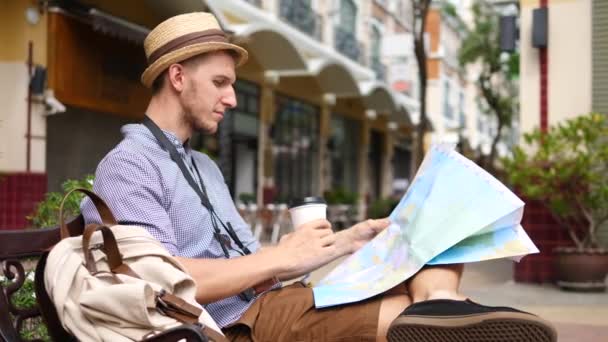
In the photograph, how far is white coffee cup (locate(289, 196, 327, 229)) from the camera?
8.06 ft

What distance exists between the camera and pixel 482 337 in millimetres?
1926

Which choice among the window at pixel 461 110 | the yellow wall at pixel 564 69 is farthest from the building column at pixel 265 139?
the window at pixel 461 110

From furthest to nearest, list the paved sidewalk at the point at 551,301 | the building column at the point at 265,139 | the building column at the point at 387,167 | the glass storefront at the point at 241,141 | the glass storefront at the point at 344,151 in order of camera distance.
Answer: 1. the building column at the point at 387,167
2. the glass storefront at the point at 344,151
3. the building column at the point at 265,139
4. the glass storefront at the point at 241,141
5. the paved sidewalk at the point at 551,301

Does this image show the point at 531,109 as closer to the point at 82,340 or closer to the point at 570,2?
the point at 570,2

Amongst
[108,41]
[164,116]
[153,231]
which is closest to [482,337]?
[153,231]

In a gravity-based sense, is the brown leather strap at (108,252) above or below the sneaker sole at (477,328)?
above

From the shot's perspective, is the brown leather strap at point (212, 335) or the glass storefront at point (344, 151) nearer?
the brown leather strap at point (212, 335)

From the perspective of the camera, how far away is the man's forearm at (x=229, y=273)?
2.17m

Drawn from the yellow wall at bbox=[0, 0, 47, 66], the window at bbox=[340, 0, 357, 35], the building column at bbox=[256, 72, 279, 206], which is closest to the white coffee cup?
the yellow wall at bbox=[0, 0, 47, 66]

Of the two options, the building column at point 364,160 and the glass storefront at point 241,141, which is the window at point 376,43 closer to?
the building column at point 364,160

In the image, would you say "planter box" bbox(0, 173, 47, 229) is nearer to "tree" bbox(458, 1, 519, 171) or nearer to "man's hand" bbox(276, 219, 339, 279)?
"man's hand" bbox(276, 219, 339, 279)

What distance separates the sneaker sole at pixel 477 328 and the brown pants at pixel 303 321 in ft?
0.83

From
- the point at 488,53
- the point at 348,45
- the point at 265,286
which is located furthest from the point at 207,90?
the point at 348,45

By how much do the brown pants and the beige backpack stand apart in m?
0.43
